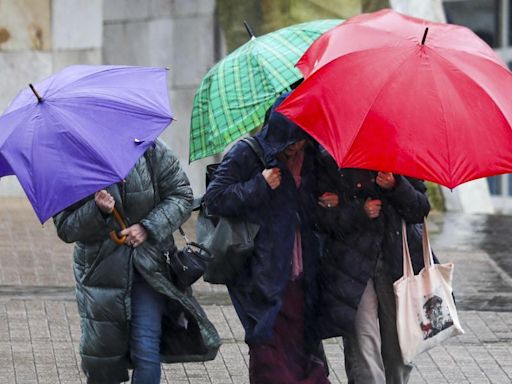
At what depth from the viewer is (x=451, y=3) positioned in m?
17.8

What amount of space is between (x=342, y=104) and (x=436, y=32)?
0.54 metres

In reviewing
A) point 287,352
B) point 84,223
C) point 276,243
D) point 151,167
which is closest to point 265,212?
point 276,243

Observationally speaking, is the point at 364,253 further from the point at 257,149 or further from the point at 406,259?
the point at 257,149

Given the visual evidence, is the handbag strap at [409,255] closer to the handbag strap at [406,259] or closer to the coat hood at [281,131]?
the handbag strap at [406,259]

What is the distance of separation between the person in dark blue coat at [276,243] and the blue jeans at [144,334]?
0.37 meters

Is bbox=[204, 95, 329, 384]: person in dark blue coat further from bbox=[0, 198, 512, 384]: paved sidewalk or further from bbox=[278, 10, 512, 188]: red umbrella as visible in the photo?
bbox=[0, 198, 512, 384]: paved sidewalk

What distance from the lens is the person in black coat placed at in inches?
234

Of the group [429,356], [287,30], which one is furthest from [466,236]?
[287,30]

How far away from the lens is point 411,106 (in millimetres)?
5262

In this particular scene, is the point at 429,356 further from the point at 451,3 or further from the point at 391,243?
the point at 451,3

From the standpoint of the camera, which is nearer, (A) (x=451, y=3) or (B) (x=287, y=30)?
(B) (x=287, y=30)

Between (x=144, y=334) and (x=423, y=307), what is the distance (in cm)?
117

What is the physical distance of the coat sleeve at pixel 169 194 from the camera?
5906 mm

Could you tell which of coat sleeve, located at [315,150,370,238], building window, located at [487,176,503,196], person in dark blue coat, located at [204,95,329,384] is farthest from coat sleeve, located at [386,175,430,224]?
building window, located at [487,176,503,196]
